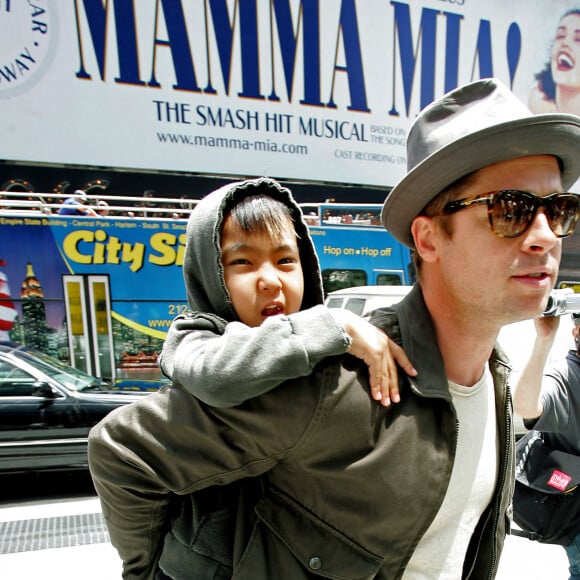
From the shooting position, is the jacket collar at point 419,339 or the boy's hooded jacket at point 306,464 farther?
the jacket collar at point 419,339

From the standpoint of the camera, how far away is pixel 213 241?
1434 mm

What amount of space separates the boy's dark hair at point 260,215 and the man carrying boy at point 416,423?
0.43 metres

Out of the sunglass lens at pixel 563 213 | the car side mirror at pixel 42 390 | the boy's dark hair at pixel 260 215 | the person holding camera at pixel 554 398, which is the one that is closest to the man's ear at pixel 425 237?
the sunglass lens at pixel 563 213

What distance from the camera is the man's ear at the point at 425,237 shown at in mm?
1271

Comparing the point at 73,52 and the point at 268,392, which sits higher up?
the point at 73,52

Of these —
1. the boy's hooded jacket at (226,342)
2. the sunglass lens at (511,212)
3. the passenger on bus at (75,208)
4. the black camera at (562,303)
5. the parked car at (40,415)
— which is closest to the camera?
the boy's hooded jacket at (226,342)

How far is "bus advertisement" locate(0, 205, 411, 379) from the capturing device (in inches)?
291

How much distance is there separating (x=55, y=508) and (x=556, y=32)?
70.1ft

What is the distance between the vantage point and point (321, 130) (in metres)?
15.0

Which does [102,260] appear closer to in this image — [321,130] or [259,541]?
[259,541]

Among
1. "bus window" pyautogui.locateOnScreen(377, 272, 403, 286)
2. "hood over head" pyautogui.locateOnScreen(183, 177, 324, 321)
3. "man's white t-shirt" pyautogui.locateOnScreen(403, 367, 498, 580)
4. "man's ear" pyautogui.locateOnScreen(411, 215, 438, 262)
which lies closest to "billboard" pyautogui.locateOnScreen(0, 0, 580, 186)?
"bus window" pyautogui.locateOnScreen(377, 272, 403, 286)

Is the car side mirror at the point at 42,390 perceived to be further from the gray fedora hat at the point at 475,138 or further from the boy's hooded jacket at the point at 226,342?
the gray fedora hat at the point at 475,138

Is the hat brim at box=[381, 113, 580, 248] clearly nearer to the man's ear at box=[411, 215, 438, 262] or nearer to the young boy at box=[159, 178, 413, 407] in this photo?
the man's ear at box=[411, 215, 438, 262]

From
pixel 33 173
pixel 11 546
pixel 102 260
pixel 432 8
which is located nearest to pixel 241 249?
pixel 11 546
